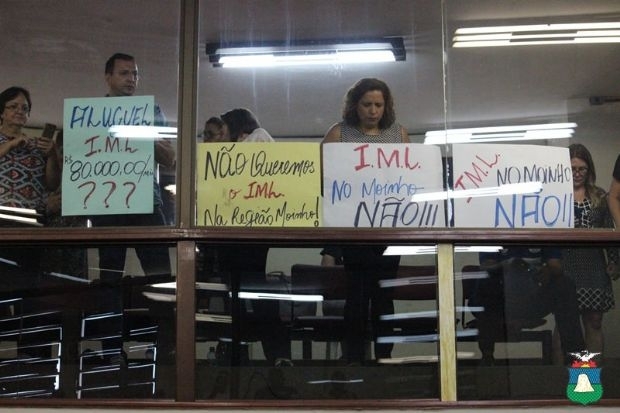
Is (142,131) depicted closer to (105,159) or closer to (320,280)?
(105,159)

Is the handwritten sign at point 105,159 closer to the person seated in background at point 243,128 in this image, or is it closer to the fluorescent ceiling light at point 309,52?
the person seated in background at point 243,128

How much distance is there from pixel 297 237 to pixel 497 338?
3.61 ft

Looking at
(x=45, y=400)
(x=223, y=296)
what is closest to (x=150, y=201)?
(x=223, y=296)

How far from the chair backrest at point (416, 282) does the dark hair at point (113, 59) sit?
5.72 ft

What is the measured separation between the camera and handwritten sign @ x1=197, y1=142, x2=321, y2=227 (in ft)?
13.9

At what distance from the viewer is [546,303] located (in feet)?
14.4

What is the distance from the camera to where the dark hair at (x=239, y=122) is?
173 inches

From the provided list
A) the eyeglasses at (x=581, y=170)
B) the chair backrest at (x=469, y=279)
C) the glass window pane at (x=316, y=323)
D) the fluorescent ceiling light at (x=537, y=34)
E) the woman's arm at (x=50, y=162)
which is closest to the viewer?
the glass window pane at (x=316, y=323)

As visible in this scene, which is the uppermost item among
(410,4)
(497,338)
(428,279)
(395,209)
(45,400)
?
(410,4)

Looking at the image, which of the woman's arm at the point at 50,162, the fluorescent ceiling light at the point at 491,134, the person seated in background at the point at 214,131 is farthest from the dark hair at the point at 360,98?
the woman's arm at the point at 50,162

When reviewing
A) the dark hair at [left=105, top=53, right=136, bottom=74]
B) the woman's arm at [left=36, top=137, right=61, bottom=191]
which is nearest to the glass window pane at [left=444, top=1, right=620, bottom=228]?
the dark hair at [left=105, top=53, right=136, bottom=74]

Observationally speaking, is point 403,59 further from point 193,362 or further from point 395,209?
point 193,362

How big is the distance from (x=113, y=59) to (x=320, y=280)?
1552 millimetres

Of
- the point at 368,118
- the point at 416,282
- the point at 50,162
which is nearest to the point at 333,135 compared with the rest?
the point at 368,118
